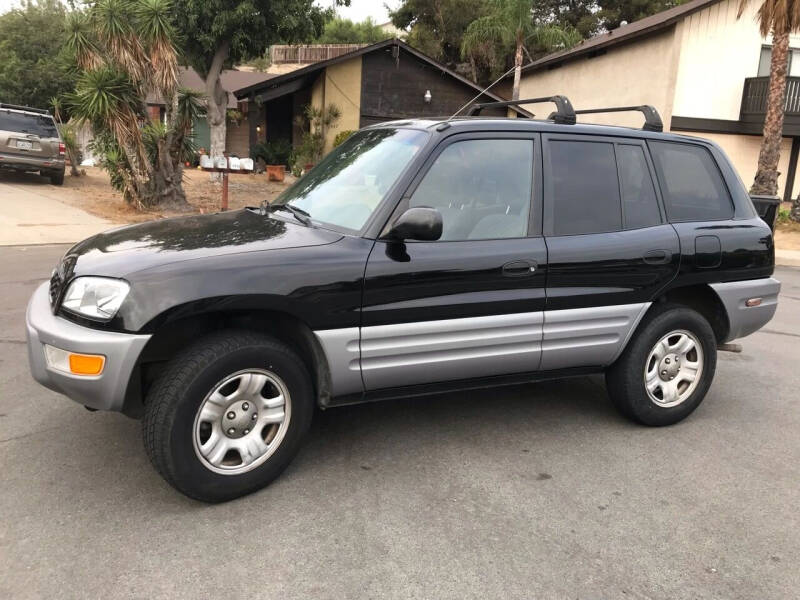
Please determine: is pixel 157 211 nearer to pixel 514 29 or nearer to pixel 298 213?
pixel 298 213

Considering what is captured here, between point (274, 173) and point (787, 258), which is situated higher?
point (274, 173)

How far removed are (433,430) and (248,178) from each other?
67.2ft

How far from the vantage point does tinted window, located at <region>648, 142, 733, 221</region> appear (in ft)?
13.9

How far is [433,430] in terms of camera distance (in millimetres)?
4082

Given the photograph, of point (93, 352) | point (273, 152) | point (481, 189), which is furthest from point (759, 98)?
point (93, 352)

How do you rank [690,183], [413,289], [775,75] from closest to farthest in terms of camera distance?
[413,289] → [690,183] → [775,75]

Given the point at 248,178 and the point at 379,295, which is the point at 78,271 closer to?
the point at 379,295

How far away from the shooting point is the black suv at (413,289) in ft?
9.70

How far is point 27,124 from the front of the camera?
15250 millimetres

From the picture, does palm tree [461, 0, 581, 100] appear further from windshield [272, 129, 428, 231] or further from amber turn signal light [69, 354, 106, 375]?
amber turn signal light [69, 354, 106, 375]

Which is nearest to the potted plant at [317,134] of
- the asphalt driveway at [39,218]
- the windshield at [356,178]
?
the asphalt driveway at [39,218]

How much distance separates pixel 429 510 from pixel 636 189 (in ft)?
7.80

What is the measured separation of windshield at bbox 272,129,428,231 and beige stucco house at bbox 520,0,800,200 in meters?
18.8

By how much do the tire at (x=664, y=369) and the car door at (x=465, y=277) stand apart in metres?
0.73
